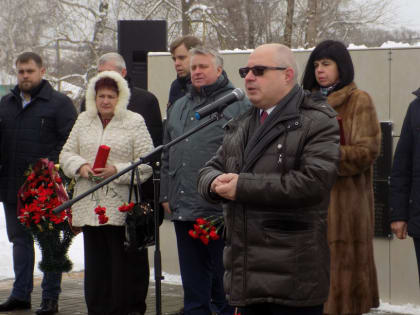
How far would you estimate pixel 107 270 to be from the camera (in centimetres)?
714

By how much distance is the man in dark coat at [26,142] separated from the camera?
26.3 ft

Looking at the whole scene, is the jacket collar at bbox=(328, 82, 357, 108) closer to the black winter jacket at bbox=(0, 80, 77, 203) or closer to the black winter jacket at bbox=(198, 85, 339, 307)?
the black winter jacket at bbox=(198, 85, 339, 307)

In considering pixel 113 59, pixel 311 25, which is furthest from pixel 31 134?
pixel 311 25

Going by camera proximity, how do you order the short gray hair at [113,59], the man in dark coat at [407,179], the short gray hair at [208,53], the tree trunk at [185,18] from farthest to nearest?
the tree trunk at [185,18] < the short gray hair at [113,59] < the short gray hair at [208,53] < the man in dark coat at [407,179]

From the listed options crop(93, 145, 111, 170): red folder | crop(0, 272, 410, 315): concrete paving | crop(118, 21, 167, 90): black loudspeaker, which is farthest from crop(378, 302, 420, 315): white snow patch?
crop(118, 21, 167, 90): black loudspeaker

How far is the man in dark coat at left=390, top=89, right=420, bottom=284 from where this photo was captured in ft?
18.8

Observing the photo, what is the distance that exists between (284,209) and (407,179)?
1964 millimetres

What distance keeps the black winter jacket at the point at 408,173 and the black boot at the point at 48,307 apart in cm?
344

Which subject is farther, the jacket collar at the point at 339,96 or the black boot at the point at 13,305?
the black boot at the point at 13,305

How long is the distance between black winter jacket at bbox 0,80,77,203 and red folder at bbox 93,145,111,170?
1307 mm

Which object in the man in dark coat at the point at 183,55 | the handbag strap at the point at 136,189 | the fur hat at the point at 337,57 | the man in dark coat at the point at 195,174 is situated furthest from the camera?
the man in dark coat at the point at 183,55

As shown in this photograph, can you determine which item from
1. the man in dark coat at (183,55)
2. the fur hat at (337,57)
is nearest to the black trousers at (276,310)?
the fur hat at (337,57)

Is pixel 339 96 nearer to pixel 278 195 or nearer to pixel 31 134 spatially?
pixel 278 195

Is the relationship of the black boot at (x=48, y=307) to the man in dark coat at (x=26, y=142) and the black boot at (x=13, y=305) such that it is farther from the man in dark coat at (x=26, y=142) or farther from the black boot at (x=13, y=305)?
the black boot at (x=13, y=305)
